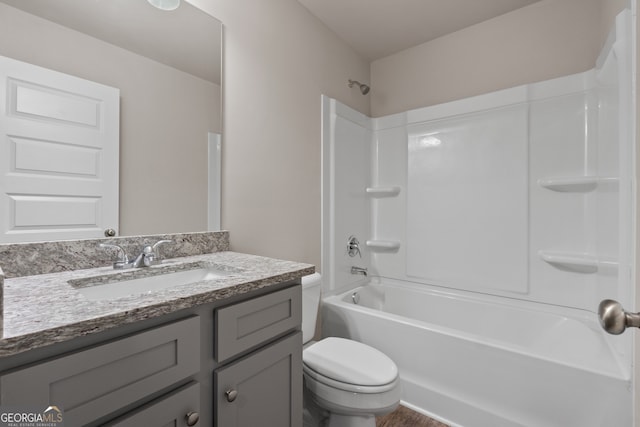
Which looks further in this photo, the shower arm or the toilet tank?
the toilet tank

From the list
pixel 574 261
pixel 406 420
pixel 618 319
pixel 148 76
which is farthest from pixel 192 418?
pixel 574 261

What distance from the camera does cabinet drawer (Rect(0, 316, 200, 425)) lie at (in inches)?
20.2

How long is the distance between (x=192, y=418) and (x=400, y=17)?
247 cm

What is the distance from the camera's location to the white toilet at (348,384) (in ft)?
4.01

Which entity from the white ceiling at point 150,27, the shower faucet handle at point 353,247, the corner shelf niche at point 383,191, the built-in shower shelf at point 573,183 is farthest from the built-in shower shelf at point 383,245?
the white ceiling at point 150,27

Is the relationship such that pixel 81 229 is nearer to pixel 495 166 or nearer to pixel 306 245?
pixel 306 245

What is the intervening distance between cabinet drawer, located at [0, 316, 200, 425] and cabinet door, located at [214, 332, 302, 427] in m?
0.13

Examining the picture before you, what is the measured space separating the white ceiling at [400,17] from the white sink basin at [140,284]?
5.93 ft

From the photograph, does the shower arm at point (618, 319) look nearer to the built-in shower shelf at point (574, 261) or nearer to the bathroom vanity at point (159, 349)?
the bathroom vanity at point (159, 349)

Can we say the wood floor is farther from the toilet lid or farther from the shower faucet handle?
the shower faucet handle

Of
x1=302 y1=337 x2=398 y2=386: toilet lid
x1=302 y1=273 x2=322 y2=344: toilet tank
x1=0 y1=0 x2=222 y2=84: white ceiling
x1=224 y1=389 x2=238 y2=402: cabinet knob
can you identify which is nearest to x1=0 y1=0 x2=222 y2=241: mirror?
x1=0 y1=0 x2=222 y2=84: white ceiling

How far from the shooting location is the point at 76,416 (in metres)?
0.56

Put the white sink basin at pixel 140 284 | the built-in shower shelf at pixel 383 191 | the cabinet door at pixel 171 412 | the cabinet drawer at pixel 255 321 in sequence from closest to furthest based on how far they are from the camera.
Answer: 1. the cabinet door at pixel 171 412
2. the cabinet drawer at pixel 255 321
3. the white sink basin at pixel 140 284
4. the built-in shower shelf at pixel 383 191

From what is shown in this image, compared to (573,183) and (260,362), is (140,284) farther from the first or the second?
(573,183)
